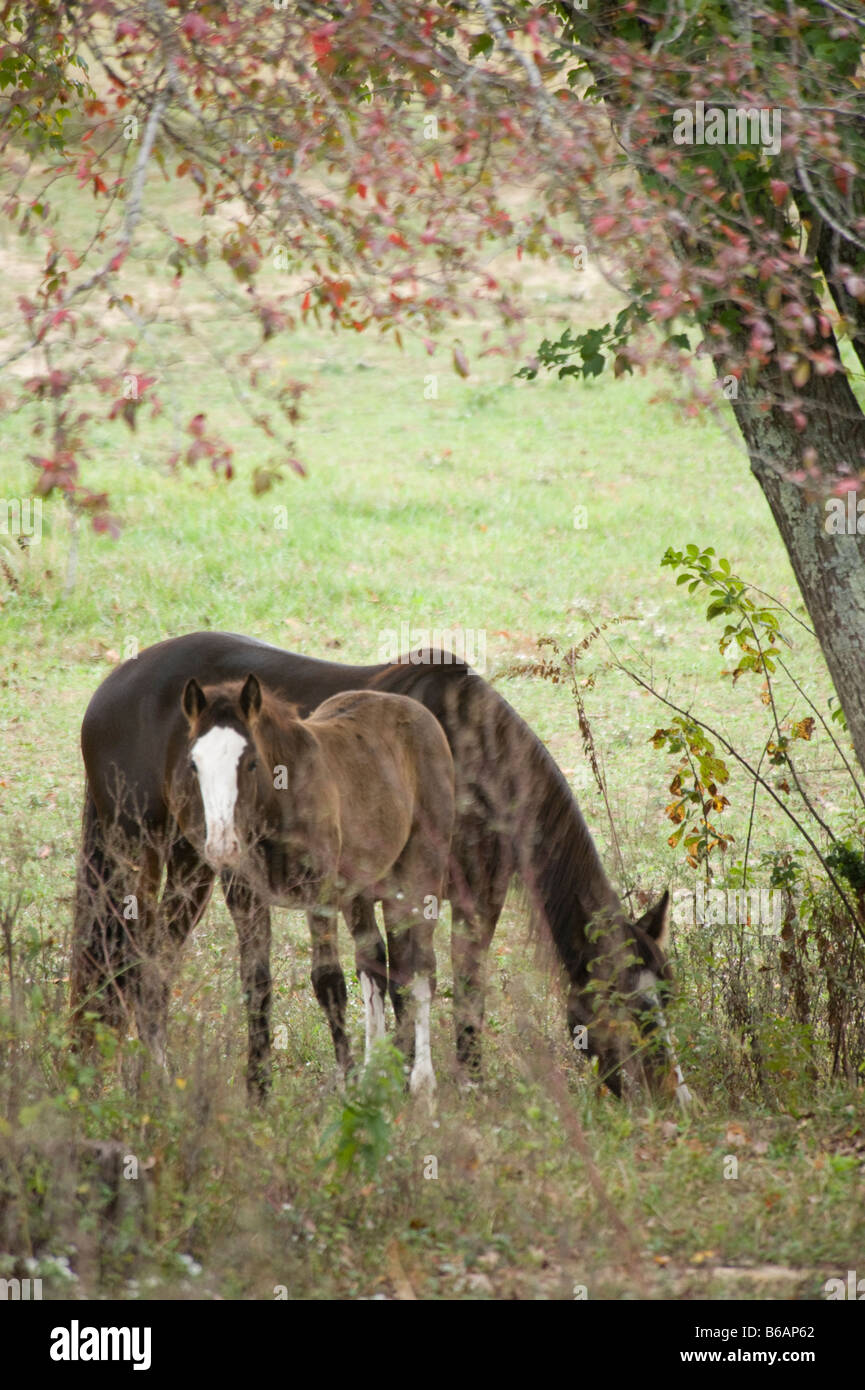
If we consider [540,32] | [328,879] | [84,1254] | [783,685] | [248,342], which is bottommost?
[84,1254]

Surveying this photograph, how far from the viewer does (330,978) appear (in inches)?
211

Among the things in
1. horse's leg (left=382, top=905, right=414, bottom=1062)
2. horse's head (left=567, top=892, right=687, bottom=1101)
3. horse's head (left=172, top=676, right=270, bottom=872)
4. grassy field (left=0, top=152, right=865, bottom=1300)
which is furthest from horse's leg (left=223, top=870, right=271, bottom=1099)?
horse's head (left=567, top=892, right=687, bottom=1101)

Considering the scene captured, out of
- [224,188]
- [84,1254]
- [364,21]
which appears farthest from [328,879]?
[364,21]

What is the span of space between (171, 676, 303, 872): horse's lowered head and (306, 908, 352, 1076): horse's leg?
0.53m

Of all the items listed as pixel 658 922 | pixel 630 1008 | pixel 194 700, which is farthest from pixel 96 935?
pixel 658 922

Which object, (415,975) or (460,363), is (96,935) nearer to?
(415,975)

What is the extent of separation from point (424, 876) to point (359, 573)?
7975 millimetres

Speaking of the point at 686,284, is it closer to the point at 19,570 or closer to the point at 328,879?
the point at 328,879

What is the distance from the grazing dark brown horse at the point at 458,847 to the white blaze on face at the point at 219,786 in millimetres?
585

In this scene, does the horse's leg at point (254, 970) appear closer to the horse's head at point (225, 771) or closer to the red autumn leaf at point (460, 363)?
the horse's head at point (225, 771)

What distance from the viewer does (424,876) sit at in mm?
5996

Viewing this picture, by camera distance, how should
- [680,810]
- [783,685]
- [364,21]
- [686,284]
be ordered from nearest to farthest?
[686,284] → [364,21] → [680,810] → [783,685]

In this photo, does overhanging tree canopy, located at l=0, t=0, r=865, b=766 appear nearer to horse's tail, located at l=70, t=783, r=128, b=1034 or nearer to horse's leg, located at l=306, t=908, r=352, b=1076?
horse's tail, located at l=70, t=783, r=128, b=1034

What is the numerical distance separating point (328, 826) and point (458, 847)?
44.2 inches
